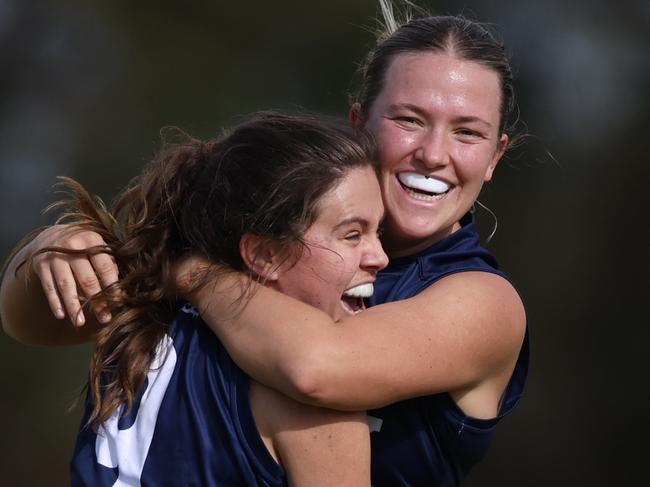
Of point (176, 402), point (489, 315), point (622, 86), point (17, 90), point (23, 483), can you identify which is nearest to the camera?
point (176, 402)

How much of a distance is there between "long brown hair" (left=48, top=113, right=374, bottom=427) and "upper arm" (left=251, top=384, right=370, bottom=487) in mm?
285

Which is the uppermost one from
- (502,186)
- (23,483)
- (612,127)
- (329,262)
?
(329,262)

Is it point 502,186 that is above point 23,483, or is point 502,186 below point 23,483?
above

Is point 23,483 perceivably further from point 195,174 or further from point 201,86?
point 195,174

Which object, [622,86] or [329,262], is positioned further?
[622,86]

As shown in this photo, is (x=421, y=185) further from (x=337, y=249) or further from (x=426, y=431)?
(x=426, y=431)

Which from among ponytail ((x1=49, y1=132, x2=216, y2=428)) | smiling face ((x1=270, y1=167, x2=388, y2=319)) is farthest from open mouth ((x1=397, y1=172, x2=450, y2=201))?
ponytail ((x1=49, y1=132, x2=216, y2=428))

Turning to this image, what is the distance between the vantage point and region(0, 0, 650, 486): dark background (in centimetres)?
571

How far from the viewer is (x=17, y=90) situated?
748 cm

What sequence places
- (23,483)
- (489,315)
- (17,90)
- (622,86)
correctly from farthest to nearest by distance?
(17,90)
(23,483)
(622,86)
(489,315)

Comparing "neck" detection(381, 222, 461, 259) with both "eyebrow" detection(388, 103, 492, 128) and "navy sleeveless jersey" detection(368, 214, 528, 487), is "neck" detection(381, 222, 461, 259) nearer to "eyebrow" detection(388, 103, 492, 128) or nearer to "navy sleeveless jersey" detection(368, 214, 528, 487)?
"navy sleeveless jersey" detection(368, 214, 528, 487)

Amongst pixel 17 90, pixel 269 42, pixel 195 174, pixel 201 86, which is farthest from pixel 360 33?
pixel 195 174

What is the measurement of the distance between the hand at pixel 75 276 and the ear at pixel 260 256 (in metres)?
0.28

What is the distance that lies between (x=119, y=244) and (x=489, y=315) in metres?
0.81
